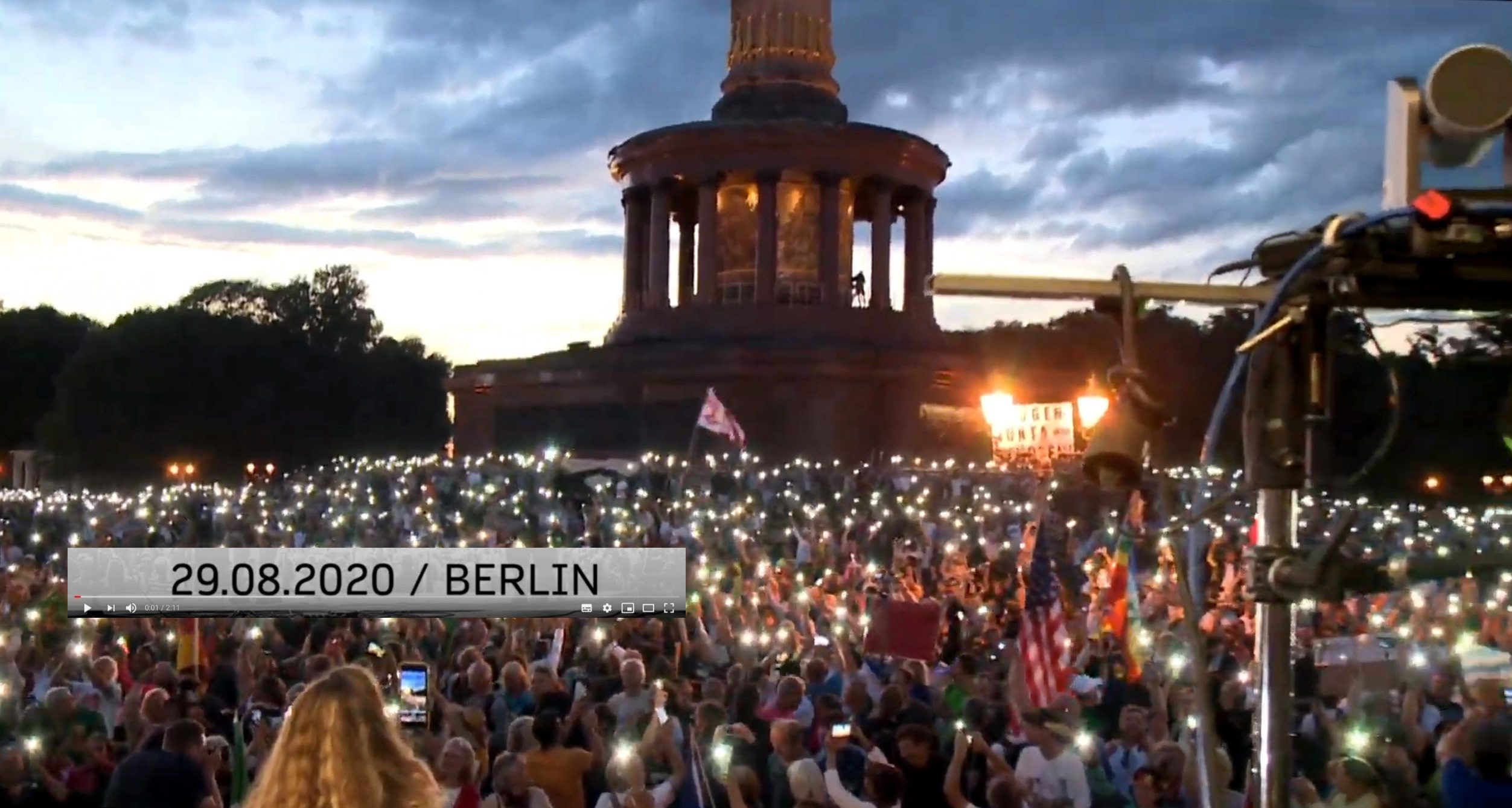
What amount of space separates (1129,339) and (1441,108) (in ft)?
3.14

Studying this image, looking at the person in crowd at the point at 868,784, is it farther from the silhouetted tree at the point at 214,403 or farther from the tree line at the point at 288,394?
the silhouetted tree at the point at 214,403

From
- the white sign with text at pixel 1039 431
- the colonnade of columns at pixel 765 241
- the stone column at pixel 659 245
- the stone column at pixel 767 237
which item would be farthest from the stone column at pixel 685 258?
the white sign with text at pixel 1039 431

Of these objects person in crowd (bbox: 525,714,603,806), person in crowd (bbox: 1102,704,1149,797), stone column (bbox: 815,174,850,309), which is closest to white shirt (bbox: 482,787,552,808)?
person in crowd (bbox: 525,714,603,806)

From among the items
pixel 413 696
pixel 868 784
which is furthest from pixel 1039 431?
pixel 868 784

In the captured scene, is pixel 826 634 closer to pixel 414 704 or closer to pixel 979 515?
A: pixel 414 704

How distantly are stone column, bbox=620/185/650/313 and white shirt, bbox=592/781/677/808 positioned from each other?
116 feet

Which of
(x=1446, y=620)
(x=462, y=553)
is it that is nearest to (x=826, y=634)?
(x=462, y=553)

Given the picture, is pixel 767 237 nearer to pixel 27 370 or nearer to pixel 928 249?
pixel 928 249

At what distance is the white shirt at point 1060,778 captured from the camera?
7.00 meters

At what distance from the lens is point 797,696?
8.39 m

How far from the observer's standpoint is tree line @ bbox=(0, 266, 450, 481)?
59969 millimetres

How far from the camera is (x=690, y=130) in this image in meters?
39.5

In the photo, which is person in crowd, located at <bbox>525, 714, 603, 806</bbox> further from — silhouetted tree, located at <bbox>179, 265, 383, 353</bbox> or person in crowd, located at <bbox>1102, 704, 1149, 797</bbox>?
silhouetted tree, located at <bbox>179, 265, 383, 353</bbox>

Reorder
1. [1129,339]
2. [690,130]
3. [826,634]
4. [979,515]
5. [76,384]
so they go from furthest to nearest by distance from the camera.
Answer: [76,384], [690,130], [979,515], [826,634], [1129,339]
